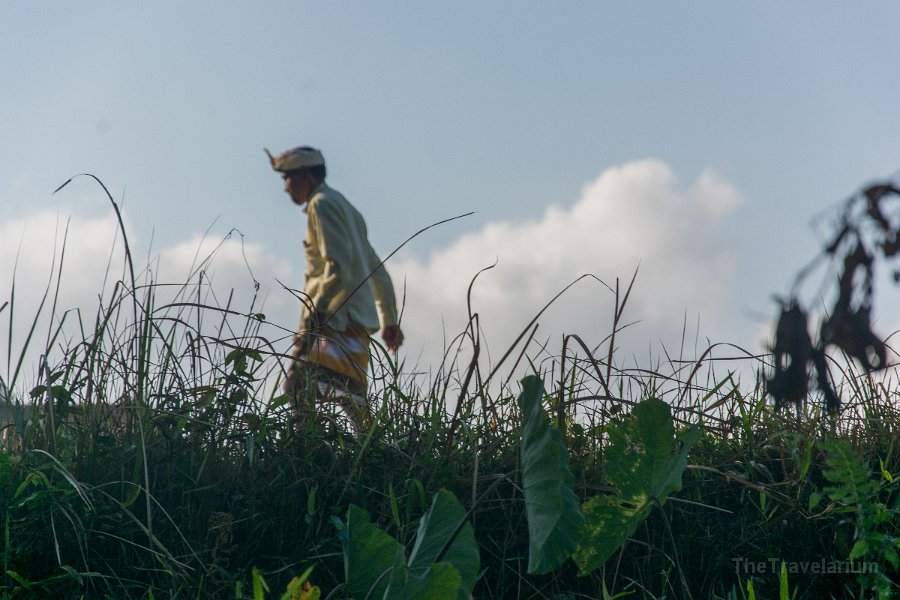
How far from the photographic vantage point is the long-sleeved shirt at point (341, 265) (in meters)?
4.93

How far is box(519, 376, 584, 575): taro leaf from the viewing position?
124cm

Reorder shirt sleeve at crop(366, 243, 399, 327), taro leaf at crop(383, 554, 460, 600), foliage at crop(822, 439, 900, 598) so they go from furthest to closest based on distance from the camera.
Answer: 1. shirt sleeve at crop(366, 243, 399, 327)
2. foliage at crop(822, 439, 900, 598)
3. taro leaf at crop(383, 554, 460, 600)

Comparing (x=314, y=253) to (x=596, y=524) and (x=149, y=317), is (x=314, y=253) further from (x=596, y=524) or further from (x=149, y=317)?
(x=596, y=524)

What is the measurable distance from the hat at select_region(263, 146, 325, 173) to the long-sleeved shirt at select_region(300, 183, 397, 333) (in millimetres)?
168

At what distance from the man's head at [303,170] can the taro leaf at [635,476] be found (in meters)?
4.12

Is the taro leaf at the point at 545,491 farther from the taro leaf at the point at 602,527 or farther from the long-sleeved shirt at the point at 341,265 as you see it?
the long-sleeved shirt at the point at 341,265

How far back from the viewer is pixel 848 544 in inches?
75.8

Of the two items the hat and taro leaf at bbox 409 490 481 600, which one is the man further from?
taro leaf at bbox 409 490 481 600

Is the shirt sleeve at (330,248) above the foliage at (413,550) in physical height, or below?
above

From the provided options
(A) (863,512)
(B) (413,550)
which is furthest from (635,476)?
(A) (863,512)

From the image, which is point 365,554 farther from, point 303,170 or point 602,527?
point 303,170

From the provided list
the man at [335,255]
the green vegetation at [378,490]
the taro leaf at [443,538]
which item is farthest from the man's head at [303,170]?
the taro leaf at [443,538]

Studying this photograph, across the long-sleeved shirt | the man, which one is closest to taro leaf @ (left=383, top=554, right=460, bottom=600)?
the man

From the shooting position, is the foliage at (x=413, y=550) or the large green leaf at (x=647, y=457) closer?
the foliage at (x=413, y=550)
